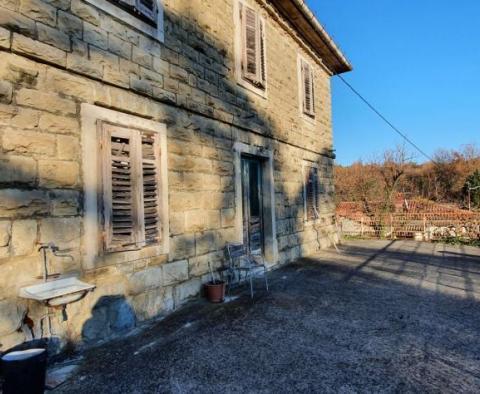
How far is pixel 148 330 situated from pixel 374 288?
3.56 m

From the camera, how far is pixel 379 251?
8.85 meters

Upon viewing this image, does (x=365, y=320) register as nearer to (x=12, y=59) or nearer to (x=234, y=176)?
(x=234, y=176)

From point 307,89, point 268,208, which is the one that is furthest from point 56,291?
point 307,89

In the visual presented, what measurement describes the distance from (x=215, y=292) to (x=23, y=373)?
252 cm

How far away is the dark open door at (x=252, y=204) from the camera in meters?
6.07

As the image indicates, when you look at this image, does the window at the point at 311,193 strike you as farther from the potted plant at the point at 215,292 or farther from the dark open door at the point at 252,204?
the potted plant at the point at 215,292

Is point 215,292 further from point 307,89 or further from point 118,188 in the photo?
point 307,89

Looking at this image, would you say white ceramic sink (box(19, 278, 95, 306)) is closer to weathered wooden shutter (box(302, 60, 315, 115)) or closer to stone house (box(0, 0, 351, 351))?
stone house (box(0, 0, 351, 351))

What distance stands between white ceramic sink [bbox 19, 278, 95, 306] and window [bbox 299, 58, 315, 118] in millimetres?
7080

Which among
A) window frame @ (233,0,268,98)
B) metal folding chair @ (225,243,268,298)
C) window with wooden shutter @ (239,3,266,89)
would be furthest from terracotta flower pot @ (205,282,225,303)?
window with wooden shutter @ (239,3,266,89)

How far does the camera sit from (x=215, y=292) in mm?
4406

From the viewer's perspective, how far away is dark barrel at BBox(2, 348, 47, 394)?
2127 millimetres

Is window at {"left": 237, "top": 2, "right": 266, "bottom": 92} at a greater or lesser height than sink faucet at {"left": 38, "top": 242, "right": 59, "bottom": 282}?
greater

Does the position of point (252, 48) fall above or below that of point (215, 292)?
above
